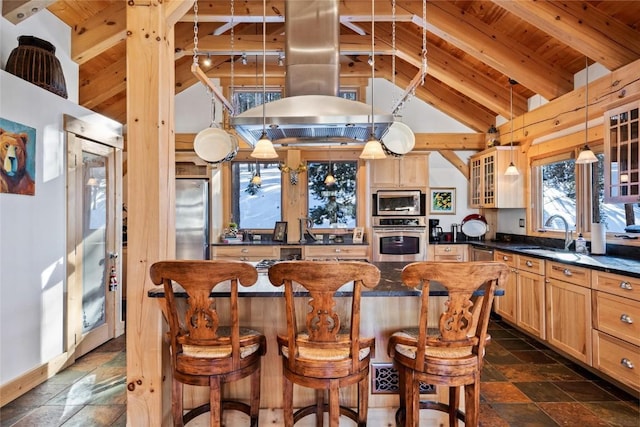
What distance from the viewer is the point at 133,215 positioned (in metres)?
2.00

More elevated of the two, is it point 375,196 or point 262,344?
point 375,196

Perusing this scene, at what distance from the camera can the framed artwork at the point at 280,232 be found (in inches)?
206

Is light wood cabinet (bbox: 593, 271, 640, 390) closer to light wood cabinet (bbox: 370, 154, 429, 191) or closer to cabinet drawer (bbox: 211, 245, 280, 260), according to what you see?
light wood cabinet (bbox: 370, 154, 429, 191)

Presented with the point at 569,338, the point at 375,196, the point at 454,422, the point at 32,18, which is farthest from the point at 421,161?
the point at 32,18

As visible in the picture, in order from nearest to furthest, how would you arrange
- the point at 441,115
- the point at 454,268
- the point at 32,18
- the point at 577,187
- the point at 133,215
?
the point at 454,268 → the point at 133,215 → the point at 32,18 → the point at 577,187 → the point at 441,115

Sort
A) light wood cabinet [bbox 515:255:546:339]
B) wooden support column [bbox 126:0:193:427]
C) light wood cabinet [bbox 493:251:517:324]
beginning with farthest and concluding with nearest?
light wood cabinet [bbox 493:251:517:324] → light wood cabinet [bbox 515:255:546:339] → wooden support column [bbox 126:0:193:427]

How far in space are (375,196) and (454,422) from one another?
347 cm

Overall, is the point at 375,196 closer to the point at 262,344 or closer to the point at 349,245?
the point at 349,245

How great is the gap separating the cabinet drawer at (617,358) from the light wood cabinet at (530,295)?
0.68m

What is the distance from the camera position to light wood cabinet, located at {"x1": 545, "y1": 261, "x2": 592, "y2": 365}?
2814 mm

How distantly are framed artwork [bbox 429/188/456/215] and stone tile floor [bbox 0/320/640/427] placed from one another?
8.87 feet

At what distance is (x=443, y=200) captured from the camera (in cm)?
564

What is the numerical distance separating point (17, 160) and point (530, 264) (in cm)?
459

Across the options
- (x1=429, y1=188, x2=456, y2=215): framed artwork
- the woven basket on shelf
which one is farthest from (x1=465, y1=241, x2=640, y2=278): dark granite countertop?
the woven basket on shelf
